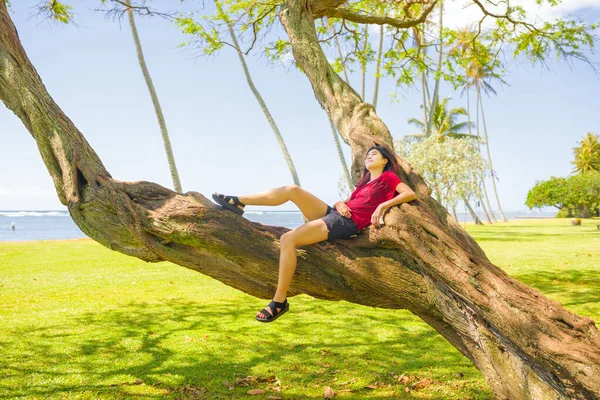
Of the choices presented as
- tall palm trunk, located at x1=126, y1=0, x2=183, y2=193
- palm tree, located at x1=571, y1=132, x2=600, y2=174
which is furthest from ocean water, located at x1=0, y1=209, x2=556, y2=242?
palm tree, located at x1=571, y1=132, x2=600, y2=174

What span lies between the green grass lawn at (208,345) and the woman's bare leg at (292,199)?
6.76ft

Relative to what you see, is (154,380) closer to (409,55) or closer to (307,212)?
(307,212)

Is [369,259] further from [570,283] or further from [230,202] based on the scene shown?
[570,283]

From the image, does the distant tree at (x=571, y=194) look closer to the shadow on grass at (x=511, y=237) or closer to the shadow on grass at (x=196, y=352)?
the shadow on grass at (x=511, y=237)

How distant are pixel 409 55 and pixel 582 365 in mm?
7558

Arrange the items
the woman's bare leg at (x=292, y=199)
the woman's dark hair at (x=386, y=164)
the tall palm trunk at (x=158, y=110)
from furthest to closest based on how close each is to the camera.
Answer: the tall palm trunk at (x=158, y=110)
the woman's dark hair at (x=386, y=164)
the woman's bare leg at (x=292, y=199)

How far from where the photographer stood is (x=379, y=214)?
3840 millimetres

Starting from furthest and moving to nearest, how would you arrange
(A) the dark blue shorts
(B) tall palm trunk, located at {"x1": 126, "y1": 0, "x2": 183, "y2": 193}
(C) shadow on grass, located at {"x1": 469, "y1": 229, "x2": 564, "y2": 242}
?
(C) shadow on grass, located at {"x1": 469, "y1": 229, "x2": 564, "y2": 242}
(B) tall palm trunk, located at {"x1": 126, "y1": 0, "x2": 183, "y2": 193}
(A) the dark blue shorts

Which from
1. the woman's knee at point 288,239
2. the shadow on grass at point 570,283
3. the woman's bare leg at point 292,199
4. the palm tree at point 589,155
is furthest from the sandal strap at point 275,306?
the palm tree at point 589,155

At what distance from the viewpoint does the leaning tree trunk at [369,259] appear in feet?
11.0

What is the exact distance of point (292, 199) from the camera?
4020 millimetres

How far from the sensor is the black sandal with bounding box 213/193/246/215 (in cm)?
392

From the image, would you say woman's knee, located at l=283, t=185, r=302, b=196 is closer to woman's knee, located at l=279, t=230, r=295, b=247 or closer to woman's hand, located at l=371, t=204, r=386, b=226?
woman's knee, located at l=279, t=230, r=295, b=247

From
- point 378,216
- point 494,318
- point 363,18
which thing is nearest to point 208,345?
point 378,216
